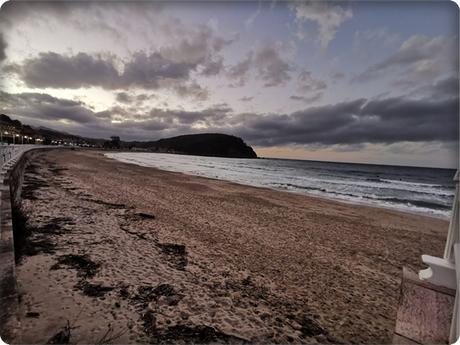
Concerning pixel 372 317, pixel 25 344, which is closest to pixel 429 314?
pixel 372 317

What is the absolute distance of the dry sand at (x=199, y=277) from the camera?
3.28m

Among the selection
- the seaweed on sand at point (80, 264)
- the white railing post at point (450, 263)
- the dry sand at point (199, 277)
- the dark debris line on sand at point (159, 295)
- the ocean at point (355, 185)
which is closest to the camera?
the white railing post at point (450, 263)

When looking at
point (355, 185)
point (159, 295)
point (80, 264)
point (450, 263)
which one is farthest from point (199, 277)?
point (355, 185)

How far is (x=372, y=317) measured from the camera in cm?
390

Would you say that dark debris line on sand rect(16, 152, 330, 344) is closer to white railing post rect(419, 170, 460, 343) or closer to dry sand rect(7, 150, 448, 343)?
dry sand rect(7, 150, 448, 343)

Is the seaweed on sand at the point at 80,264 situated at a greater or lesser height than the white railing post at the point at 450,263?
lesser

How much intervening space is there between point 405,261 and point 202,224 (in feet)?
20.5

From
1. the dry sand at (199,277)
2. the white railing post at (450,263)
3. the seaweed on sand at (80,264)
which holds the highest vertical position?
the white railing post at (450,263)

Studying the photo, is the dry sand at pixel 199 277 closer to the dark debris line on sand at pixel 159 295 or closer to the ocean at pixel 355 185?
the dark debris line on sand at pixel 159 295

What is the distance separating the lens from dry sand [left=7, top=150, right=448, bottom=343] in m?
3.28

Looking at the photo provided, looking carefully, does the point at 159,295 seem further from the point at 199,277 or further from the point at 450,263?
the point at 450,263

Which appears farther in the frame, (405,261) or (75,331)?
(405,261)

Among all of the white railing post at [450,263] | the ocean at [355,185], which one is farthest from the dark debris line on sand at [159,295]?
the ocean at [355,185]

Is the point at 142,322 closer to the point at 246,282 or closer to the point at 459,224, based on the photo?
A: the point at 246,282
